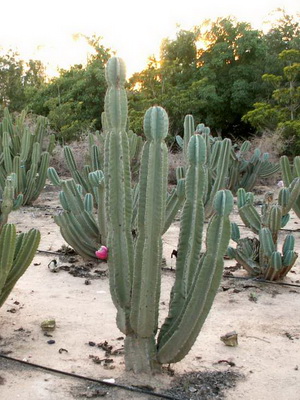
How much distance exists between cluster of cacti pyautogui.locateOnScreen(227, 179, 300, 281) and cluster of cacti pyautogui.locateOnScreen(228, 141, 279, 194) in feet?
16.2

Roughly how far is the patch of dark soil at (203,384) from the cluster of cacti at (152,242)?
6.4 inches

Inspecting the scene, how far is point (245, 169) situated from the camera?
11.3 meters

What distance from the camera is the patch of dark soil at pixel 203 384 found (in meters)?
3.34

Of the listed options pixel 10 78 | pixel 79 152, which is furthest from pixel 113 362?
pixel 10 78

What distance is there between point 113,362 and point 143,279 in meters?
0.73

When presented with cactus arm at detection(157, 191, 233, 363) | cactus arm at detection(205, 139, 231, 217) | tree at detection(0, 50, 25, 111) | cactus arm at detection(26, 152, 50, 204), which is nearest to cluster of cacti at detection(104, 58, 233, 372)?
cactus arm at detection(157, 191, 233, 363)

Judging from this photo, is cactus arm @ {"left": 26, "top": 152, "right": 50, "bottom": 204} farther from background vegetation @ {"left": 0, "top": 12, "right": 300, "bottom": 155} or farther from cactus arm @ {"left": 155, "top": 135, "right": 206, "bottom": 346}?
background vegetation @ {"left": 0, "top": 12, "right": 300, "bottom": 155}

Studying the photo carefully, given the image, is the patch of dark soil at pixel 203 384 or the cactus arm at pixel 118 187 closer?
the cactus arm at pixel 118 187

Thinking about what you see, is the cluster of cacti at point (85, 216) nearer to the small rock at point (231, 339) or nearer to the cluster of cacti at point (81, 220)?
the cluster of cacti at point (81, 220)

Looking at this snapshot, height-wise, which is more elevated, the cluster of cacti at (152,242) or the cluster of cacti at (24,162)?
the cluster of cacti at (24,162)

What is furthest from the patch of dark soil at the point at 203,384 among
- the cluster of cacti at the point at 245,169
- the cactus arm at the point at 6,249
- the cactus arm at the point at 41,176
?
the cluster of cacti at the point at 245,169

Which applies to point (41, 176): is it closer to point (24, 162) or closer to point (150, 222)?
point (24, 162)

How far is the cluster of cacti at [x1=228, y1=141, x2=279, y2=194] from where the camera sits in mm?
10977

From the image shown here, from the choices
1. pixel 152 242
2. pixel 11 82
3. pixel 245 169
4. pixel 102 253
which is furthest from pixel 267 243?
pixel 11 82
